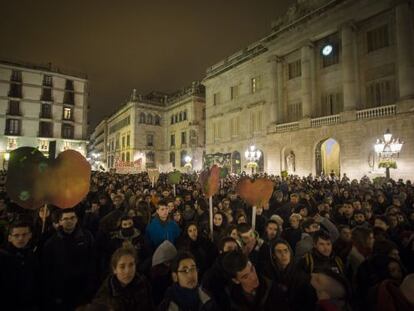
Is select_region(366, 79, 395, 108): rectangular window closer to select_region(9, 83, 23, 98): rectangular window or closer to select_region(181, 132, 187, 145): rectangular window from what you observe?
select_region(181, 132, 187, 145): rectangular window

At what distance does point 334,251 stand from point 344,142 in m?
19.0

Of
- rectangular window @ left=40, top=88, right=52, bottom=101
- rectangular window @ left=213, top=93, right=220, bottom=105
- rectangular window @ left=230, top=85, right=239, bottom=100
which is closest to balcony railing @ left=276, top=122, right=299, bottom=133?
rectangular window @ left=230, top=85, right=239, bottom=100

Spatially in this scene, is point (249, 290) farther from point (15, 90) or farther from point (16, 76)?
point (16, 76)

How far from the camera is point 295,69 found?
26594 millimetres

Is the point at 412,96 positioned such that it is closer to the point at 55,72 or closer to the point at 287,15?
the point at 287,15

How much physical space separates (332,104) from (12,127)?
44744 mm

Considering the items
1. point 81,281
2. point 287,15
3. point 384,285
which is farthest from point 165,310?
point 287,15

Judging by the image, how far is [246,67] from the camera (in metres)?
31.7

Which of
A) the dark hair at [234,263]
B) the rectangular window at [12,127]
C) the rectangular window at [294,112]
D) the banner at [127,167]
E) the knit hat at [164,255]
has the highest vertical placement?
the rectangular window at [12,127]

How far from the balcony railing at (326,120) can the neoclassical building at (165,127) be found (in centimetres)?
2371

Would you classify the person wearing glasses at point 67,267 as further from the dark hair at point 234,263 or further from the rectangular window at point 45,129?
the rectangular window at point 45,129

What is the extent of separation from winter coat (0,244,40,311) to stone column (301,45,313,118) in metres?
23.9

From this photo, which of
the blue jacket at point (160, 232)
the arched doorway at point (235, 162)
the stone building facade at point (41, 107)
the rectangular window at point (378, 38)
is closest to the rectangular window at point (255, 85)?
the arched doorway at point (235, 162)

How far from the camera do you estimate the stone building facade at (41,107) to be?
1645 inches
